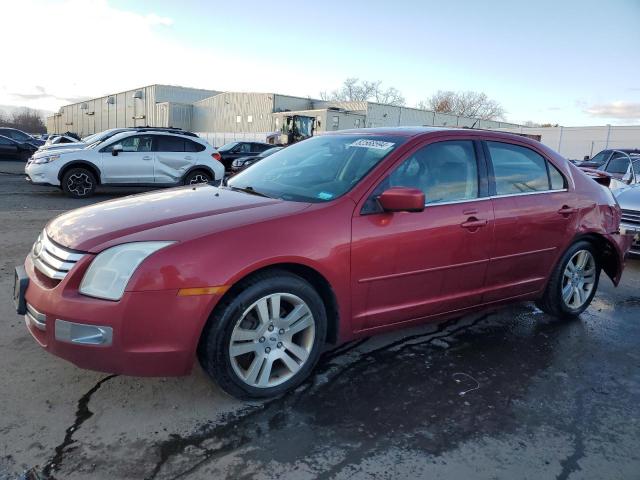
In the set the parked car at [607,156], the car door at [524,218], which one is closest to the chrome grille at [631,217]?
the car door at [524,218]

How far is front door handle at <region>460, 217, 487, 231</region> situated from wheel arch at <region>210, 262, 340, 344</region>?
1.14m

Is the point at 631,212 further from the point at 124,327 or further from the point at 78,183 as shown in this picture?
the point at 78,183

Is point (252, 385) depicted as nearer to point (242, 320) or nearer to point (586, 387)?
point (242, 320)

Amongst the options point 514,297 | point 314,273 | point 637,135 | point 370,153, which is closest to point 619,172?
point 514,297

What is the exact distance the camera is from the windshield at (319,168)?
11.1ft

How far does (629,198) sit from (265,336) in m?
6.48

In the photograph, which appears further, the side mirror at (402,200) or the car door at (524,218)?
the car door at (524,218)

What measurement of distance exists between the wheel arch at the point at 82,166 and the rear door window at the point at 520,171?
10.1 metres

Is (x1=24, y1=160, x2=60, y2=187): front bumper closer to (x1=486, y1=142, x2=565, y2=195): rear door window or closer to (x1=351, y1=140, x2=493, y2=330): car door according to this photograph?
(x1=351, y1=140, x2=493, y2=330): car door

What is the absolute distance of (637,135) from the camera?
133 feet

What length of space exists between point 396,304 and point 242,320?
1.09m

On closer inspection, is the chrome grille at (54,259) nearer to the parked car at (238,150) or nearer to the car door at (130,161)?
the car door at (130,161)

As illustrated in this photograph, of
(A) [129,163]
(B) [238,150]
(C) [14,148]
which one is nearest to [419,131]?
(A) [129,163]

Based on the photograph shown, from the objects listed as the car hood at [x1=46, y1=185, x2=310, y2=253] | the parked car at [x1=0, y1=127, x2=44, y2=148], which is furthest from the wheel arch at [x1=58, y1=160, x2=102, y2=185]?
the parked car at [x1=0, y1=127, x2=44, y2=148]
